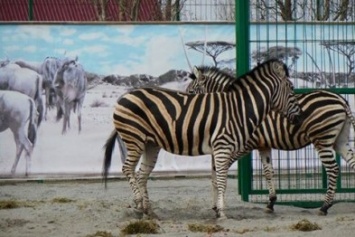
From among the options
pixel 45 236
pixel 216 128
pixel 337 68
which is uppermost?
pixel 337 68

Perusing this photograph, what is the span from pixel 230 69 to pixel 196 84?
422cm

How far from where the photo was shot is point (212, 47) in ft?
58.2

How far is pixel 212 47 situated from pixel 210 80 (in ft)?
15.0

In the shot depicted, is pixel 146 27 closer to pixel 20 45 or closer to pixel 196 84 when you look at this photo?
pixel 20 45

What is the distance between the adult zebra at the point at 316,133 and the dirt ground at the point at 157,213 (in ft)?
1.84

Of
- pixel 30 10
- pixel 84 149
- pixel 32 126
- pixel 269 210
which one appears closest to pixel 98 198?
pixel 269 210

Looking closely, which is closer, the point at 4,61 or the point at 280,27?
the point at 280,27

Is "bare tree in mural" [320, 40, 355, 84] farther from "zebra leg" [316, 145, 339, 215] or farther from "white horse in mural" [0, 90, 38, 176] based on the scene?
"white horse in mural" [0, 90, 38, 176]

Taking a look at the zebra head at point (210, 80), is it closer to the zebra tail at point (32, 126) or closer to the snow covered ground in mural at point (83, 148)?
the snow covered ground in mural at point (83, 148)

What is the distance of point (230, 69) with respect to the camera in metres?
17.7

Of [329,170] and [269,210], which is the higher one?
Answer: [329,170]

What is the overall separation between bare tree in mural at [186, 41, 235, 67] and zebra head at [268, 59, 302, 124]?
18.8 ft

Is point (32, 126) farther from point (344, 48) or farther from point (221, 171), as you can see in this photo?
point (221, 171)

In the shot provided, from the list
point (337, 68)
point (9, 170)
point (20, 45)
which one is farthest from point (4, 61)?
point (337, 68)
